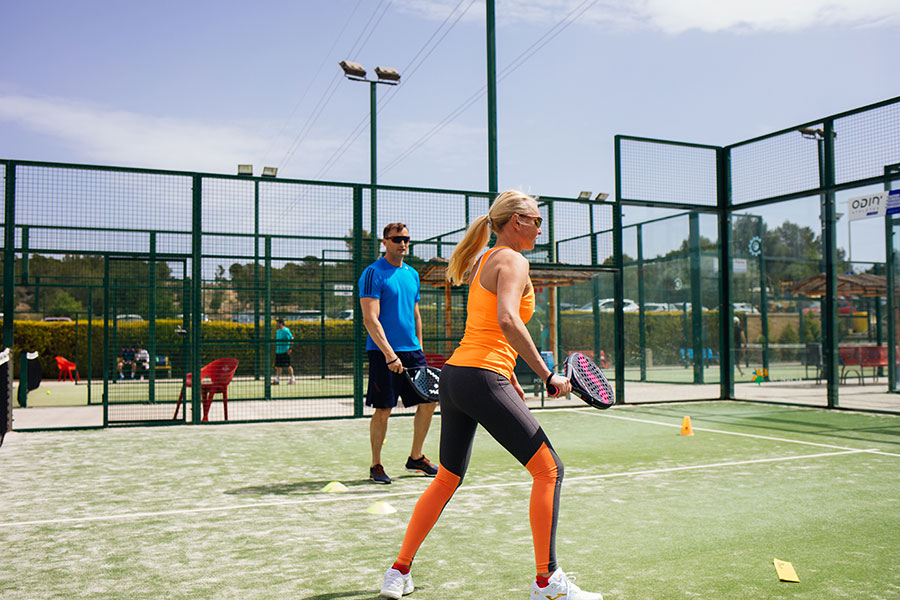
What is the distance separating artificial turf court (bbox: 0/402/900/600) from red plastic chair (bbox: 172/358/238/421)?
168 centimetres

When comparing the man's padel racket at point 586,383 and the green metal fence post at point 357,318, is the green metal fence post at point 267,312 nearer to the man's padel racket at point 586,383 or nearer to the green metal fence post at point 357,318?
the green metal fence post at point 357,318

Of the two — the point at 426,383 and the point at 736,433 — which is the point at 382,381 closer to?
the point at 426,383

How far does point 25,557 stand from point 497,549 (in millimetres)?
2548

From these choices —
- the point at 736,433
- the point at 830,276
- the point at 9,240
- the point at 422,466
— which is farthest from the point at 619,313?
the point at 9,240

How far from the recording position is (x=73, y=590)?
3559 mm

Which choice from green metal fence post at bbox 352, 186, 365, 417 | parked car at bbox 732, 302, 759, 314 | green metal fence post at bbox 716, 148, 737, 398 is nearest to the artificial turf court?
green metal fence post at bbox 352, 186, 365, 417

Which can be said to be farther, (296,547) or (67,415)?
(67,415)

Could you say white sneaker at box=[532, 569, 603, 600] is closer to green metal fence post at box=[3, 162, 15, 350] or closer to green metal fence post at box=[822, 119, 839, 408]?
green metal fence post at box=[3, 162, 15, 350]

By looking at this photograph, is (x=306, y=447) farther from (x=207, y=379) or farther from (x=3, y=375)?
(x=3, y=375)

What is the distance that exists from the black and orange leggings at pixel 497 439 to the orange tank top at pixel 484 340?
0.04 m

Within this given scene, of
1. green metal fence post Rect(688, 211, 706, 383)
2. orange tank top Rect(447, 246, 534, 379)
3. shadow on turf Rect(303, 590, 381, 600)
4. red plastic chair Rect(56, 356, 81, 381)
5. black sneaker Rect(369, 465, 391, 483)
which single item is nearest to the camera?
orange tank top Rect(447, 246, 534, 379)

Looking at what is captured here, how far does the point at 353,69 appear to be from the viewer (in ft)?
52.3

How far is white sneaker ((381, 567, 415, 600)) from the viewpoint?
11.0 feet

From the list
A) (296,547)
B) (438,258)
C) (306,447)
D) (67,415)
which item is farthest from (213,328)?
(296,547)
